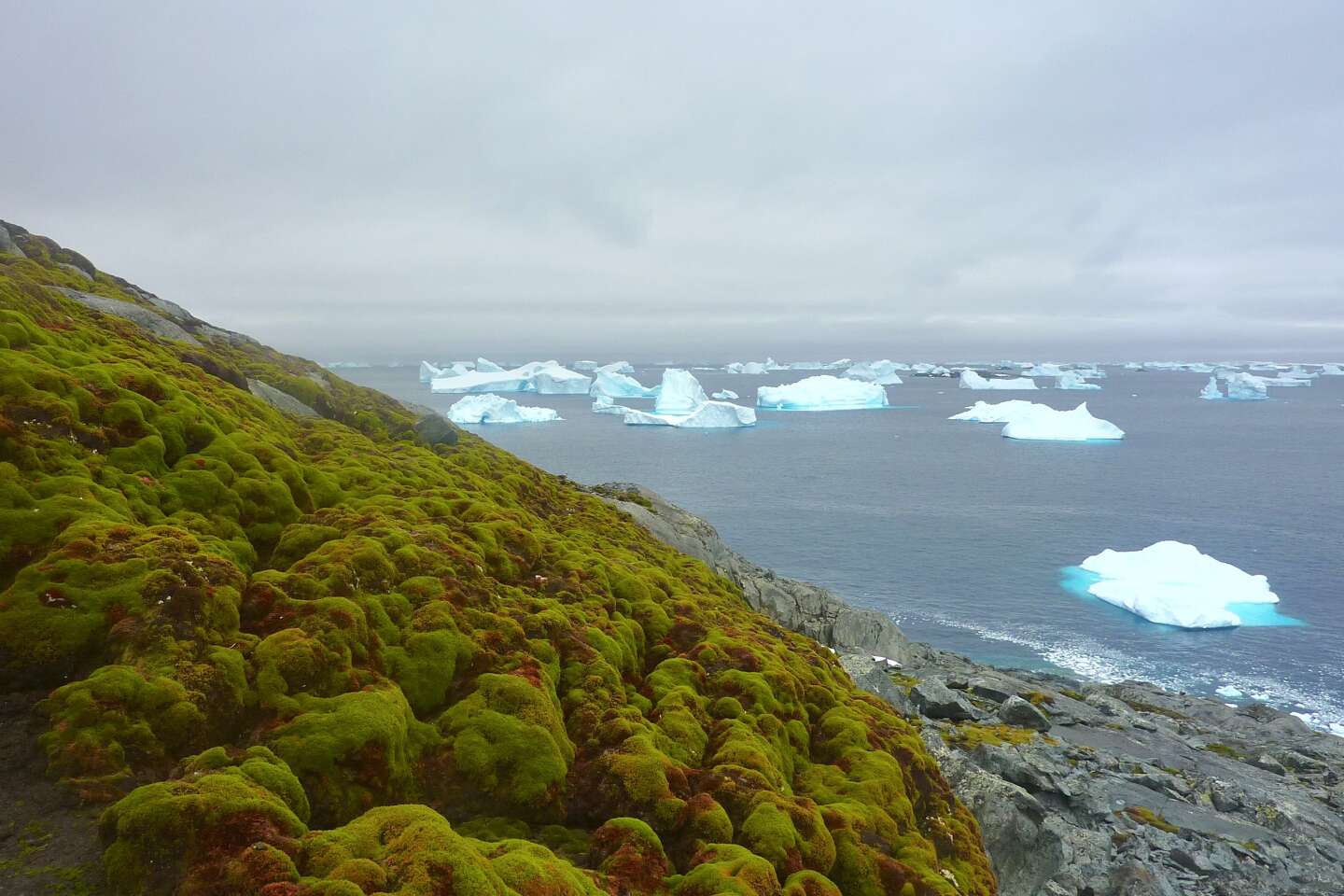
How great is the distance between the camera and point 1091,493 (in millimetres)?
101438

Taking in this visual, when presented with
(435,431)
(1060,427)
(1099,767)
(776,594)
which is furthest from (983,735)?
(1060,427)

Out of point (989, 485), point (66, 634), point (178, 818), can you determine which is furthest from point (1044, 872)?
point (989, 485)

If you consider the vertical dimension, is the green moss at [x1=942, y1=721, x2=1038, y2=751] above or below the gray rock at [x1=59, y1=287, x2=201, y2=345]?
below

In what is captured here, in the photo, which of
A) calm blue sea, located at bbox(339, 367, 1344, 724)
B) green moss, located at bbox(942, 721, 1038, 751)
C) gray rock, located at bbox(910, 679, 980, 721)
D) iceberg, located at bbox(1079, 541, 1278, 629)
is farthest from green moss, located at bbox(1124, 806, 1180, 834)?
iceberg, located at bbox(1079, 541, 1278, 629)

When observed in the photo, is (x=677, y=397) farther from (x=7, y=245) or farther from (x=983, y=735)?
(x=7, y=245)

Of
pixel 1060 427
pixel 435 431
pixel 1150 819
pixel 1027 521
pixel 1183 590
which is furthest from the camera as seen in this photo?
pixel 1060 427

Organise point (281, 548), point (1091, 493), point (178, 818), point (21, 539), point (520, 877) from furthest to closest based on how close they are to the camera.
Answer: point (1091, 493), point (281, 548), point (21, 539), point (520, 877), point (178, 818)

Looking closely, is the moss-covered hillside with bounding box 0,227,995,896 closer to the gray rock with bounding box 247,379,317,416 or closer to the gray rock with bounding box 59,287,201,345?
the gray rock with bounding box 59,287,201,345

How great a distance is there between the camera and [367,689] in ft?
38.8

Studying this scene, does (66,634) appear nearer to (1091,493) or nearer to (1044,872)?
(1044,872)

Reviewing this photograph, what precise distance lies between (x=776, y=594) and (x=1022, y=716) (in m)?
12.7

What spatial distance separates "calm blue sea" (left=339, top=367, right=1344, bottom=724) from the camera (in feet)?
174

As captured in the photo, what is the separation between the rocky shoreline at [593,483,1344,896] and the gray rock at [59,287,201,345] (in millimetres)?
19107

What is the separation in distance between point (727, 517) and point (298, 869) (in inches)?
3208
